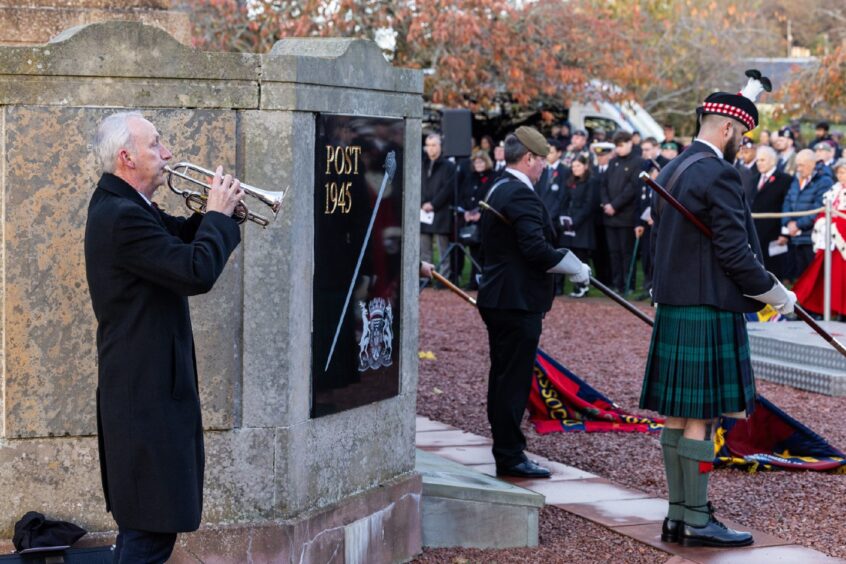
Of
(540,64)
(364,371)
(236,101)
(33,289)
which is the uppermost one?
(540,64)

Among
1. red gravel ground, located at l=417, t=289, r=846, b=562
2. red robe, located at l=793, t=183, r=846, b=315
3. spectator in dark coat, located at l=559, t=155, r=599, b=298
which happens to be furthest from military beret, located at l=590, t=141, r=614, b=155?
red robe, located at l=793, t=183, r=846, b=315

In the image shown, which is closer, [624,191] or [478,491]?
[478,491]

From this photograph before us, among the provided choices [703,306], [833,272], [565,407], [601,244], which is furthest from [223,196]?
[601,244]

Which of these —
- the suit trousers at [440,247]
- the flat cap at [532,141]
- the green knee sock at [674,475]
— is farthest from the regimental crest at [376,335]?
the suit trousers at [440,247]

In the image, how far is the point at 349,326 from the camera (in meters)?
5.43

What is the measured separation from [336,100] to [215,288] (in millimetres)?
860

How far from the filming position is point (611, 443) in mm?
8328

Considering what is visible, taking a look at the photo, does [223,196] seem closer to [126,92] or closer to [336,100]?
[126,92]

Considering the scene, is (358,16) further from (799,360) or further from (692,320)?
(692,320)

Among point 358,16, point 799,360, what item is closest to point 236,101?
point 799,360

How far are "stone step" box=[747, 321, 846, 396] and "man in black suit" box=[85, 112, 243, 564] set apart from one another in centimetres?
688

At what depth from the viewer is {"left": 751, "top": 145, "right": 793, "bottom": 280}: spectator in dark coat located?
1497 centimetres

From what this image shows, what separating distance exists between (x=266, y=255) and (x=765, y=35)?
97.2 ft

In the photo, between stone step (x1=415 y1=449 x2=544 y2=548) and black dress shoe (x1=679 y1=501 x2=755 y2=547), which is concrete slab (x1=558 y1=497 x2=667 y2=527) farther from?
stone step (x1=415 y1=449 x2=544 y2=548)
